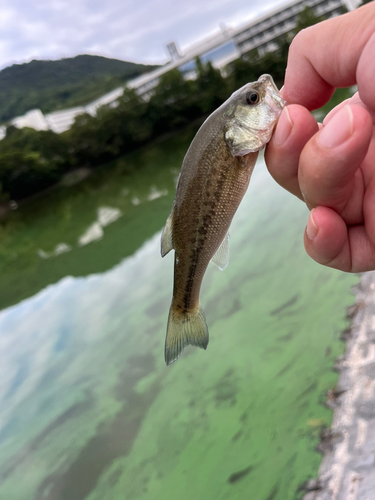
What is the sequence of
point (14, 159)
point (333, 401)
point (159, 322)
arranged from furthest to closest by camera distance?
point (14, 159), point (159, 322), point (333, 401)

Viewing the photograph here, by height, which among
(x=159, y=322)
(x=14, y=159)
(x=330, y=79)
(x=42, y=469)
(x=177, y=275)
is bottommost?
(x=42, y=469)

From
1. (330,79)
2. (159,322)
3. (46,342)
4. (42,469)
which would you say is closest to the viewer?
(330,79)

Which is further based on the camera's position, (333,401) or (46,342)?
(46,342)

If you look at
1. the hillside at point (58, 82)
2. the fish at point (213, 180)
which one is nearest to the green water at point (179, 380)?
the fish at point (213, 180)

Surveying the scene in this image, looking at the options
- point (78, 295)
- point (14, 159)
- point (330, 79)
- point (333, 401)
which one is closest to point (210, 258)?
point (330, 79)

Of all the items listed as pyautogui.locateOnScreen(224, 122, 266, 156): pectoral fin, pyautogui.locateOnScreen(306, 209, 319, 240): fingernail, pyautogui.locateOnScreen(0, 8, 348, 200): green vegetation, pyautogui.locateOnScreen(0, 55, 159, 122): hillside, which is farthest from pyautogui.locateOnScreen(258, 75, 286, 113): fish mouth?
pyautogui.locateOnScreen(0, 55, 159, 122): hillside

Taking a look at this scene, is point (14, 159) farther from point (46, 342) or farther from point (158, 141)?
point (46, 342)

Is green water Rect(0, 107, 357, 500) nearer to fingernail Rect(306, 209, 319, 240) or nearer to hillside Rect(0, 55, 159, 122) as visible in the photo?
fingernail Rect(306, 209, 319, 240)

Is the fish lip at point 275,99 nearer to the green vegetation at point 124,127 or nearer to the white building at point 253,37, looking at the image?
the green vegetation at point 124,127
